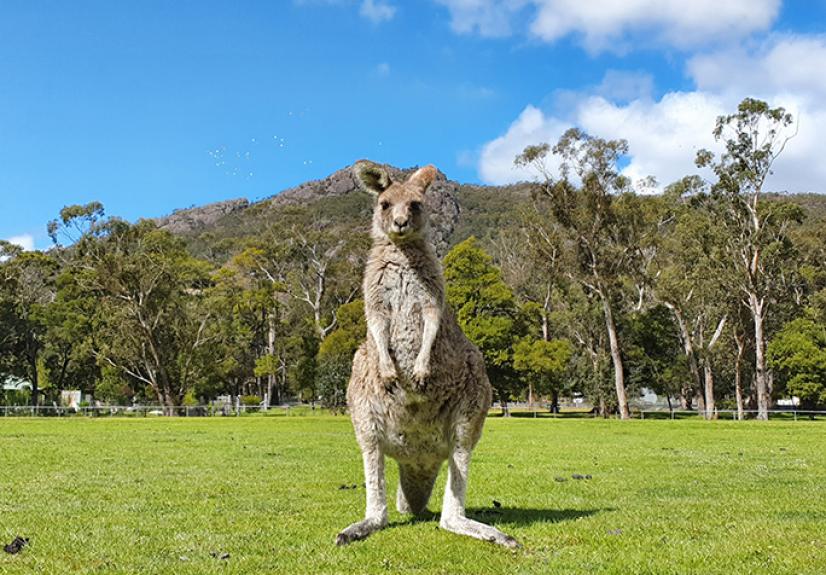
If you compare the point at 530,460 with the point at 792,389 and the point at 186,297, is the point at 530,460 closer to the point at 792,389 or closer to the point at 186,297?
the point at 792,389

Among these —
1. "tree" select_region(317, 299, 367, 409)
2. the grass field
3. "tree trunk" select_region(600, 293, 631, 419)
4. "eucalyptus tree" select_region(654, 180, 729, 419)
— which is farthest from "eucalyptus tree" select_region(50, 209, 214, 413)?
the grass field

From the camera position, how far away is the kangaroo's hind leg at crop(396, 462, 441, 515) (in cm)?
705

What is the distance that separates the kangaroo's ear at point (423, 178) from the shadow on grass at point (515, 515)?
3.01 metres

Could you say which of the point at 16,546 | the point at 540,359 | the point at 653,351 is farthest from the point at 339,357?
the point at 16,546

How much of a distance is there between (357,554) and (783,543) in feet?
11.2

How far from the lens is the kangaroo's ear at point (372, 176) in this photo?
21.8 feet

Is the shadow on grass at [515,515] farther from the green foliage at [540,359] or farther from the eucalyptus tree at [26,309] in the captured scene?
the eucalyptus tree at [26,309]

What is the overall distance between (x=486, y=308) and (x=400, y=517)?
46.2 m

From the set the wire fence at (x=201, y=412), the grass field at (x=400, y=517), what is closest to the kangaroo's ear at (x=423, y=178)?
the grass field at (x=400, y=517)

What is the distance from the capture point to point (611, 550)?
5742 millimetres

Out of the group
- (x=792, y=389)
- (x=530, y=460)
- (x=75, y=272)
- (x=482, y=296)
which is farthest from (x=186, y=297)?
(x=530, y=460)

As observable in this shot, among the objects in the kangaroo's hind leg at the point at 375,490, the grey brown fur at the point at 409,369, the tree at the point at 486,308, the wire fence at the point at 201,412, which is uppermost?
the tree at the point at 486,308

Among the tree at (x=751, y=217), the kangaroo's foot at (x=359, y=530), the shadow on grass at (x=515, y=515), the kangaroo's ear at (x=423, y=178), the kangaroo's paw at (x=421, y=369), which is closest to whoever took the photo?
the kangaroo's foot at (x=359, y=530)

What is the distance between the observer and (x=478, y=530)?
236 inches
